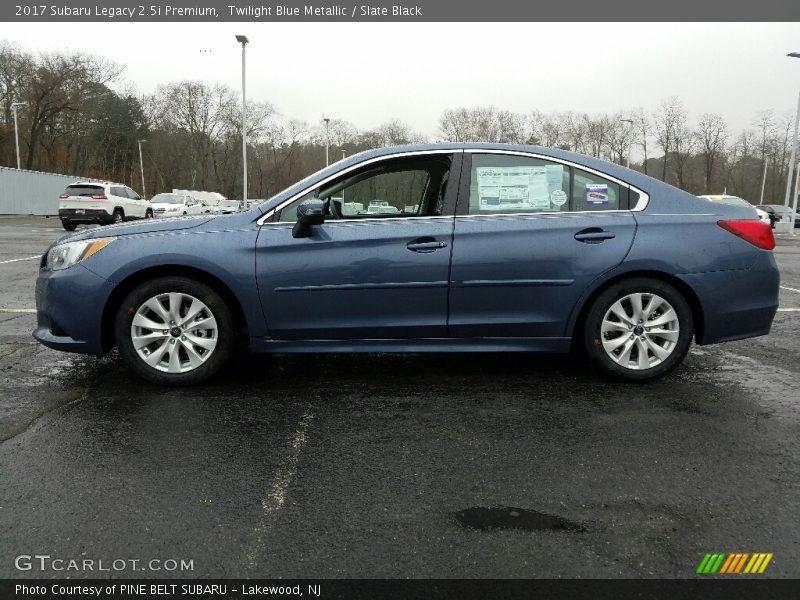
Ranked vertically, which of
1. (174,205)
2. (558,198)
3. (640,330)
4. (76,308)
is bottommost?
(640,330)

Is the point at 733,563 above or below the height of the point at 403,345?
below

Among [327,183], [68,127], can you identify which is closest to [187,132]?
[68,127]

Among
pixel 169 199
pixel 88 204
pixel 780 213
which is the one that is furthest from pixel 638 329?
pixel 780 213

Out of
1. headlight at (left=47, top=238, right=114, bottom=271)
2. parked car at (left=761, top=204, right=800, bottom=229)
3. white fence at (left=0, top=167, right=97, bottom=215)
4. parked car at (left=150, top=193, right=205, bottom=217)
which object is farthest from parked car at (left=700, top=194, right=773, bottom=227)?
white fence at (left=0, top=167, right=97, bottom=215)

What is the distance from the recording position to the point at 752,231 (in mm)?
4520

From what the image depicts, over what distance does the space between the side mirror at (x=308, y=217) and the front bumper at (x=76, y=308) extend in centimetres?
128

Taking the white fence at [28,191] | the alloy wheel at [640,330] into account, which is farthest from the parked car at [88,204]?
the alloy wheel at [640,330]

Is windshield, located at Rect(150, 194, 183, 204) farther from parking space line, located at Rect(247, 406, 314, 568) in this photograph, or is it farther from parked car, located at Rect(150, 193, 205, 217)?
parking space line, located at Rect(247, 406, 314, 568)

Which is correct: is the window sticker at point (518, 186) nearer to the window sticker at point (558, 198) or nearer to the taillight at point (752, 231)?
the window sticker at point (558, 198)

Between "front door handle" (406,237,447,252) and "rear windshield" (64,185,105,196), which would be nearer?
"front door handle" (406,237,447,252)

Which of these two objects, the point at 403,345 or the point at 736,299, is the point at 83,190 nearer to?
the point at 403,345

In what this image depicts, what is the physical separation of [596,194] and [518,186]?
538 mm

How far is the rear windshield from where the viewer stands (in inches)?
973
